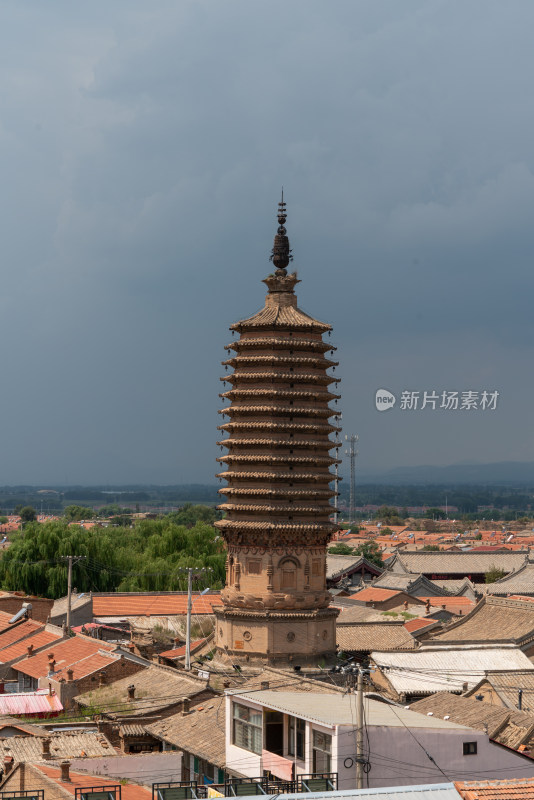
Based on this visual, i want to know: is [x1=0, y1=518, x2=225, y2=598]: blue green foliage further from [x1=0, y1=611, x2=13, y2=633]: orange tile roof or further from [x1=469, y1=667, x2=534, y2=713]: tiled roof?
[x1=469, y1=667, x2=534, y2=713]: tiled roof

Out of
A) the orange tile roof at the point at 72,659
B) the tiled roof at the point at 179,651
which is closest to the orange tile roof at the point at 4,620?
the orange tile roof at the point at 72,659

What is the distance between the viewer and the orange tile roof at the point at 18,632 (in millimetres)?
51750

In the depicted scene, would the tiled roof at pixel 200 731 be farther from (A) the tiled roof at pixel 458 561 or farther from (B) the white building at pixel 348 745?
(A) the tiled roof at pixel 458 561

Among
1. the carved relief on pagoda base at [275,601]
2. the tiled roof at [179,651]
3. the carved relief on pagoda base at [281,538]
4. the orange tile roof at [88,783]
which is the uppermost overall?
the carved relief on pagoda base at [281,538]

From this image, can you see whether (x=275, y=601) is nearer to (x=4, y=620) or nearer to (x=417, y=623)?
(x=417, y=623)

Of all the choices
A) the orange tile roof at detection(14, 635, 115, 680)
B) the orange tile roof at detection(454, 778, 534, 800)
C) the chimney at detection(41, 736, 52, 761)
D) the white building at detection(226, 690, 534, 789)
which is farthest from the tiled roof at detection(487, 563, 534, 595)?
the orange tile roof at detection(454, 778, 534, 800)

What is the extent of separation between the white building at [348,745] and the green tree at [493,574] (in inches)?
2683

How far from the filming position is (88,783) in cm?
2595

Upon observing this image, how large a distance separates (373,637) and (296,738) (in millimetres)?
25700

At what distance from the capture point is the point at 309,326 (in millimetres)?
43500

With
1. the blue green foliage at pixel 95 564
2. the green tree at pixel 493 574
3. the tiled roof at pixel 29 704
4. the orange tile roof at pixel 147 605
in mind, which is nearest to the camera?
the tiled roof at pixel 29 704

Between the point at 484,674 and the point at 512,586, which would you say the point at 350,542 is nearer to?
the point at 512,586

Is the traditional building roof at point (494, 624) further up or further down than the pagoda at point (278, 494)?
further down

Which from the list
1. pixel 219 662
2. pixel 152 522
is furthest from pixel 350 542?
pixel 219 662
